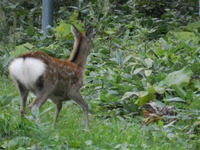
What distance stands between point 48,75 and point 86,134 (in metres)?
0.89

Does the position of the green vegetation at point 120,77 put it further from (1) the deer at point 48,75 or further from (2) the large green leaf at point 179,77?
(1) the deer at point 48,75

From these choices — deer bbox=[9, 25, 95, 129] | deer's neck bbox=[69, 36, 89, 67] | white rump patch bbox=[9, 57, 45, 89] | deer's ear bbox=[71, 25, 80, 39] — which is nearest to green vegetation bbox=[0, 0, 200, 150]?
deer bbox=[9, 25, 95, 129]

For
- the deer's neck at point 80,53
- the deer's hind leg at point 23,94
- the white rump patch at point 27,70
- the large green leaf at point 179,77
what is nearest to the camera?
the white rump patch at point 27,70

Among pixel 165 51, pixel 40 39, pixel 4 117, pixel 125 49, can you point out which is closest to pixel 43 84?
pixel 4 117

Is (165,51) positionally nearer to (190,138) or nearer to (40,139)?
(190,138)

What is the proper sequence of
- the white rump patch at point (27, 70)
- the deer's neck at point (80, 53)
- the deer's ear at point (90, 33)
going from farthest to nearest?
the deer's ear at point (90, 33), the deer's neck at point (80, 53), the white rump patch at point (27, 70)

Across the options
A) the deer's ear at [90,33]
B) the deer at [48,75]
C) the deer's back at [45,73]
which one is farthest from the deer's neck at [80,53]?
the deer's back at [45,73]

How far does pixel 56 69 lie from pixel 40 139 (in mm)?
1448

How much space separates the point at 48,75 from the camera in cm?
696

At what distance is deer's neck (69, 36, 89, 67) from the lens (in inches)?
314

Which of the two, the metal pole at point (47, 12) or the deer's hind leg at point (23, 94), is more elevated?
the metal pole at point (47, 12)

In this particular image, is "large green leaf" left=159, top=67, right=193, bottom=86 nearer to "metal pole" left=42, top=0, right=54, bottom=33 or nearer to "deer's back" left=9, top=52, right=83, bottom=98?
"deer's back" left=9, top=52, right=83, bottom=98

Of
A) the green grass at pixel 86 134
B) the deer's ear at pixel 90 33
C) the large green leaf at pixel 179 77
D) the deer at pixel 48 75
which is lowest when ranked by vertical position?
the green grass at pixel 86 134

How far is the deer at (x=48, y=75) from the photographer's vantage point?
664 cm
